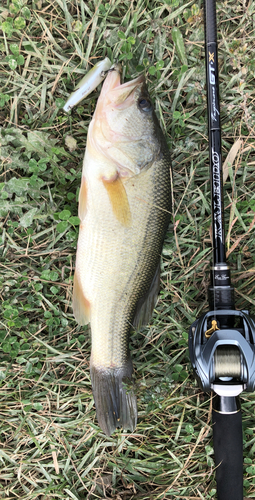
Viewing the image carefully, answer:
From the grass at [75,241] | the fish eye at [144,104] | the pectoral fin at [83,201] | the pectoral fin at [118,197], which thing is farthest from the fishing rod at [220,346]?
the pectoral fin at [83,201]

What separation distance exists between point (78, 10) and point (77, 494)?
9.76 ft

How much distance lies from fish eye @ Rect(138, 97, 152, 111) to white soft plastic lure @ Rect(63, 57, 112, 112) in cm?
36

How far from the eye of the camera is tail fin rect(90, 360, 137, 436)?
Result: 1.92 m

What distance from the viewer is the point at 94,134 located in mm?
1764

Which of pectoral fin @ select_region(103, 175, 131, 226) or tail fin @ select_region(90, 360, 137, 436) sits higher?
pectoral fin @ select_region(103, 175, 131, 226)

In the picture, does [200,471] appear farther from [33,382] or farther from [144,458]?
[33,382]

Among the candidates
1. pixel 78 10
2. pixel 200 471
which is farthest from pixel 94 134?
pixel 200 471

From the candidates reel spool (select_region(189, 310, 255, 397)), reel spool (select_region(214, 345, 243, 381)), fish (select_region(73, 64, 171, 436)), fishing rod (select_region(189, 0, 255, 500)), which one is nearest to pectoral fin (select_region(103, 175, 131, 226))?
fish (select_region(73, 64, 171, 436))

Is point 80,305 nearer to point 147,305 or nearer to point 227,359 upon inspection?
point 147,305

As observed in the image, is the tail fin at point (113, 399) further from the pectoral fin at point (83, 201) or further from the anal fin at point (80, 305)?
the pectoral fin at point (83, 201)

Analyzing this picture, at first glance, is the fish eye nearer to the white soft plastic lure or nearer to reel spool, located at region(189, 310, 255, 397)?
the white soft plastic lure

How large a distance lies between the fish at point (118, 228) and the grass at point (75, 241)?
0.21 metres

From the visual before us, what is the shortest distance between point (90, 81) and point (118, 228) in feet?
2.93

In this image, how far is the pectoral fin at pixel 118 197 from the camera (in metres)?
1.74
